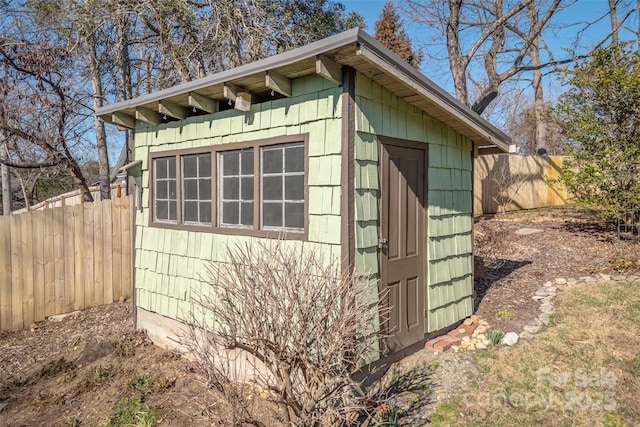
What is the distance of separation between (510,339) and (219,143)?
377 cm

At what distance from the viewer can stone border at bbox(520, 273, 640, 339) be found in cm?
486

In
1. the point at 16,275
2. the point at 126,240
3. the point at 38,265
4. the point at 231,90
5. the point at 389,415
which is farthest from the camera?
the point at 126,240

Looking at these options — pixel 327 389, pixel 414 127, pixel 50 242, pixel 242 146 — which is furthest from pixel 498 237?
pixel 50 242

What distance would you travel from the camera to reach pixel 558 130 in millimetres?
8398

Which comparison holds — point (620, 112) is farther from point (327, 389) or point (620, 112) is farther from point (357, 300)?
point (327, 389)

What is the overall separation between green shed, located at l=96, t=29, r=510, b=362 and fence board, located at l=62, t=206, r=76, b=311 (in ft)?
4.23

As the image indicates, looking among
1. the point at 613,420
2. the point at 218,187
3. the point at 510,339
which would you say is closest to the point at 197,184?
the point at 218,187

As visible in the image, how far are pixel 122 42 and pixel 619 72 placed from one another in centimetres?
950

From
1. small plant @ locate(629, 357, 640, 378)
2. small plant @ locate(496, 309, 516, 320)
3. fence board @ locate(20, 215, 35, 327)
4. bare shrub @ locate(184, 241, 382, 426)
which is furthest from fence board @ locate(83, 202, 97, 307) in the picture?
small plant @ locate(629, 357, 640, 378)

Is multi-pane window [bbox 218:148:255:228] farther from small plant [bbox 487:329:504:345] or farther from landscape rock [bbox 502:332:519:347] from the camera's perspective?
landscape rock [bbox 502:332:519:347]

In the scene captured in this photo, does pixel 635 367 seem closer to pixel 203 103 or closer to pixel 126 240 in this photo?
pixel 203 103

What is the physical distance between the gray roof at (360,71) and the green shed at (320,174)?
0.02 meters

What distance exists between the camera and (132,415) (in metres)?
3.55

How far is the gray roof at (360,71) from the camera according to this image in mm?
3033
